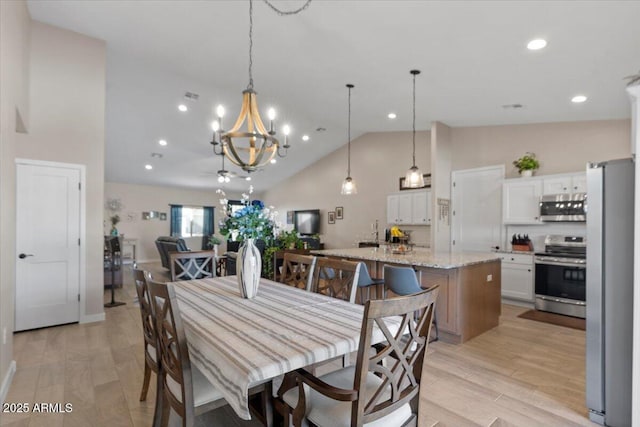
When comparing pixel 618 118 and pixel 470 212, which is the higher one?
pixel 618 118

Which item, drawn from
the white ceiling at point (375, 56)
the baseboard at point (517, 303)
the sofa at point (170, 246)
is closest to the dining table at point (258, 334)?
the white ceiling at point (375, 56)

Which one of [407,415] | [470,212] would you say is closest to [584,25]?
[407,415]

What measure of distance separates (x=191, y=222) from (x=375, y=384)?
36.8 feet

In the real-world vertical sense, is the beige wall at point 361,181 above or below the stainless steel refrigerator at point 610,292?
above

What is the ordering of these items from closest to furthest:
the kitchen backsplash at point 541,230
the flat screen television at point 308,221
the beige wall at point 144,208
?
the kitchen backsplash at point 541,230 < the flat screen television at point 308,221 < the beige wall at point 144,208

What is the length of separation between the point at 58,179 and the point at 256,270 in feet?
10.9

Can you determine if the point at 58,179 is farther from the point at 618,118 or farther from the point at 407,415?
the point at 618,118

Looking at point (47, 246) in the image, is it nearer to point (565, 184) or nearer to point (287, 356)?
point (287, 356)

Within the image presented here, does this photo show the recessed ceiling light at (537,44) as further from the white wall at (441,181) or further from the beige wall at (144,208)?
the beige wall at (144,208)

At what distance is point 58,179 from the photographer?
3889mm

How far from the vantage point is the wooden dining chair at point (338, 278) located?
7.43 feet

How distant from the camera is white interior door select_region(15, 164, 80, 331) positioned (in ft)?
12.1

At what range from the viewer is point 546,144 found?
5.08 meters

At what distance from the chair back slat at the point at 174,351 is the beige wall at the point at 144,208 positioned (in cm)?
990
